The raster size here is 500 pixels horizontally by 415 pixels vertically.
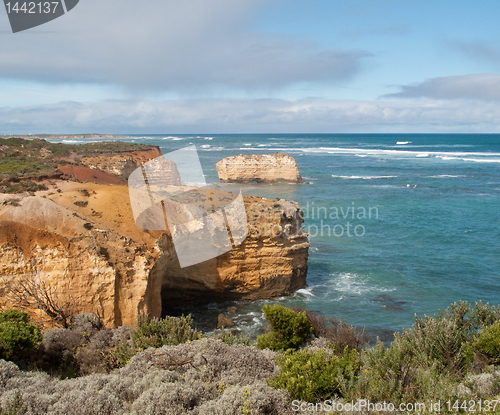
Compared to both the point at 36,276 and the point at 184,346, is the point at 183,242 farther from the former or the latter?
the point at 184,346

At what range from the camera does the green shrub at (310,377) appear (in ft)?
22.8

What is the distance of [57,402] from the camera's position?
20.8 feet

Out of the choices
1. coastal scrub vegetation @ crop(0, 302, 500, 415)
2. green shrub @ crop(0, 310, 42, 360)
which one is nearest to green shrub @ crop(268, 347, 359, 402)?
coastal scrub vegetation @ crop(0, 302, 500, 415)

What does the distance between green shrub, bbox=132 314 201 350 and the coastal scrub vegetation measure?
0.10ft

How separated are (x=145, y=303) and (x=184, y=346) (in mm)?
4234

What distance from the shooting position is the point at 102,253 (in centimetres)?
1218

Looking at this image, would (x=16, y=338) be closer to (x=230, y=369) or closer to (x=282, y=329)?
(x=230, y=369)

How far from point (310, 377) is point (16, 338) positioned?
685cm

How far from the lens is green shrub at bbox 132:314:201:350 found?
33.4ft

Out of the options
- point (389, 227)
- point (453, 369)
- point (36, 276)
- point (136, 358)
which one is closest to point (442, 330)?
point (453, 369)

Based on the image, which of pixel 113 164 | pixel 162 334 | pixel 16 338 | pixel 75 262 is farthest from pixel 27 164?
pixel 162 334

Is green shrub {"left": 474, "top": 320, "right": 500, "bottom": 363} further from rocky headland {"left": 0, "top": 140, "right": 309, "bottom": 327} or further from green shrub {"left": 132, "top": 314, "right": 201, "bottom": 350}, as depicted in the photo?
rocky headland {"left": 0, "top": 140, "right": 309, "bottom": 327}

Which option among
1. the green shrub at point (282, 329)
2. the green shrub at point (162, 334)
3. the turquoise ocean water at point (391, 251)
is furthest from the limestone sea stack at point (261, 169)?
the green shrub at point (162, 334)
